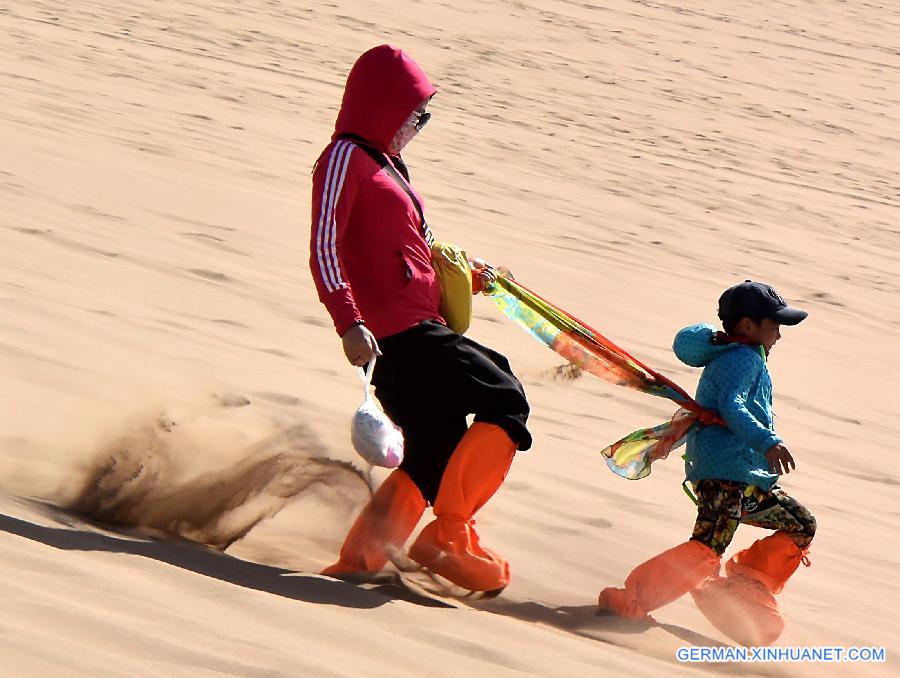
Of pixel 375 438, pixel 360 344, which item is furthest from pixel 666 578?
pixel 360 344

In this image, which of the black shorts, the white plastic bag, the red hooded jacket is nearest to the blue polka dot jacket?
the black shorts

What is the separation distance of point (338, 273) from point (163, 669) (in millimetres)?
1296

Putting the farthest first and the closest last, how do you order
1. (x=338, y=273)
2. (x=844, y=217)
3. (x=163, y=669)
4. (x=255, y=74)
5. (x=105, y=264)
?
(x=255, y=74)
(x=844, y=217)
(x=105, y=264)
(x=338, y=273)
(x=163, y=669)

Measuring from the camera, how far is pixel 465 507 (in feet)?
12.6

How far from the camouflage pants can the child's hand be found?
0.71 feet

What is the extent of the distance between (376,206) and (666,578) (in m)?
1.39

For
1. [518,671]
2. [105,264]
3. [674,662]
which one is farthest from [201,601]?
[105,264]

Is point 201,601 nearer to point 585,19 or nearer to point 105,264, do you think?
point 105,264

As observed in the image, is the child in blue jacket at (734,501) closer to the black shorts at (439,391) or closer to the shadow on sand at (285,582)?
the shadow on sand at (285,582)

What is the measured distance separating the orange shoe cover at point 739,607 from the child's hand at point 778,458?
18.9 inches

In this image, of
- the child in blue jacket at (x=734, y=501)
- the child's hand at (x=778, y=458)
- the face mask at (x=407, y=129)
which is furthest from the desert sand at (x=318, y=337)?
the face mask at (x=407, y=129)

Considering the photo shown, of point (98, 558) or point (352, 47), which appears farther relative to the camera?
point (352, 47)

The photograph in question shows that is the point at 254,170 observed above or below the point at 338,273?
below

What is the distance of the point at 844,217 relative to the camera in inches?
454
